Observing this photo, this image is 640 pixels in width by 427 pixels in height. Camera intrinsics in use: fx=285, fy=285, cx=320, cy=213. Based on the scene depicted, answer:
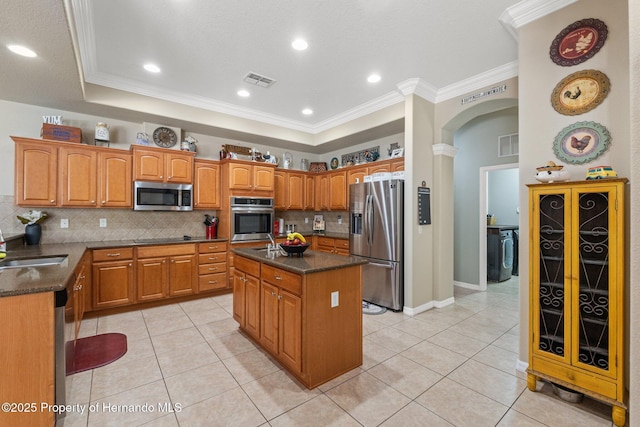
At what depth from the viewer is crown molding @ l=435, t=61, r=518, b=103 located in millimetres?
3262

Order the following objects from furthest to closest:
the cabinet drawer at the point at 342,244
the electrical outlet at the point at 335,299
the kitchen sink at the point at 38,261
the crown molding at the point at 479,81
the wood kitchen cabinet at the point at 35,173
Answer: the cabinet drawer at the point at 342,244, the wood kitchen cabinet at the point at 35,173, the crown molding at the point at 479,81, the kitchen sink at the point at 38,261, the electrical outlet at the point at 335,299

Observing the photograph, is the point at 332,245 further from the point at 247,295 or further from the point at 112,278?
the point at 112,278

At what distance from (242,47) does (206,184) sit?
95.3 inches

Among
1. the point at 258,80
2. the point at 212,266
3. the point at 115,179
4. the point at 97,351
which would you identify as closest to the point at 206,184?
the point at 115,179

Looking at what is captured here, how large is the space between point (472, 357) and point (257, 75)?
3907 millimetres

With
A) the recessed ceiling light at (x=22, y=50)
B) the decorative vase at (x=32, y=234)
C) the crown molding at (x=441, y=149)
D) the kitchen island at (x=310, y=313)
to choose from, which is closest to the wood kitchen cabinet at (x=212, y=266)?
the decorative vase at (x=32, y=234)

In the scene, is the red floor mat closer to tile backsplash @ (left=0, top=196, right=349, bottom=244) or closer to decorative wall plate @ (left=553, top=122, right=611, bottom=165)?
tile backsplash @ (left=0, top=196, right=349, bottom=244)

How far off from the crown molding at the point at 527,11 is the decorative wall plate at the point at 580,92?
0.60 m

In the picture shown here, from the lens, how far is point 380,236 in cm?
409

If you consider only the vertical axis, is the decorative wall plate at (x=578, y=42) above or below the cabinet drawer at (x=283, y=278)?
above

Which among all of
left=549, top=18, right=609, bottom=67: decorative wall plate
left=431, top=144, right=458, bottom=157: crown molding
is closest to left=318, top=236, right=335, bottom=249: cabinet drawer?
left=431, top=144, right=458, bottom=157: crown molding

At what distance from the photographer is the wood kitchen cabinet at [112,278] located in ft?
Answer: 11.8

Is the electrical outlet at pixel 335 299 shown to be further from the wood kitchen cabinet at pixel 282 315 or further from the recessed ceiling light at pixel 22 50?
the recessed ceiling light at pixel 22 50

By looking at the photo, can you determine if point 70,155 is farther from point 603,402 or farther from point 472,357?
point 603,402
